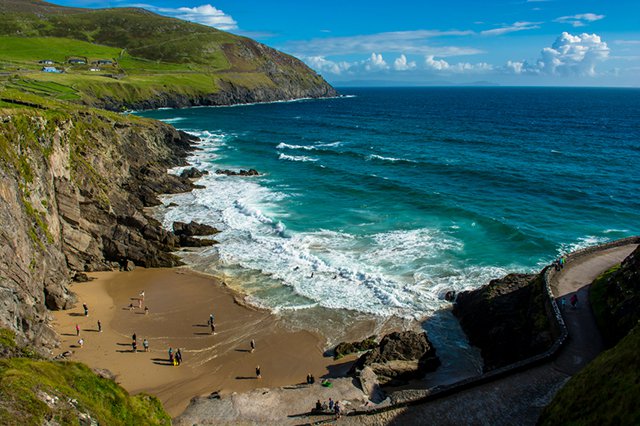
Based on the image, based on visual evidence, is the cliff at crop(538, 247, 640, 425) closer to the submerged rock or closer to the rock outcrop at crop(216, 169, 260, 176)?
the rock outcrop at crop(216, 169, 260, 176)

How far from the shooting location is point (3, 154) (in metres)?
31.9

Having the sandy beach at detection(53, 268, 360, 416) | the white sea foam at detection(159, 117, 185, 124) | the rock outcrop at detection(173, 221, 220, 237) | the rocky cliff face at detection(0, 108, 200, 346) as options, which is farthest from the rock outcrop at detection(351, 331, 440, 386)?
the white sea foam at detection(159, 117, 185, 124)

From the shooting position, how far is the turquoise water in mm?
39312

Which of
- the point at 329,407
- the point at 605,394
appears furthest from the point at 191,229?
the point at 605,394

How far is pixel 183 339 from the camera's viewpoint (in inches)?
1249

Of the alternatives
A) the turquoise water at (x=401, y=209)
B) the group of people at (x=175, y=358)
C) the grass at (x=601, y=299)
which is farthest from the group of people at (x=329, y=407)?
the grass at (x=601, y=299)

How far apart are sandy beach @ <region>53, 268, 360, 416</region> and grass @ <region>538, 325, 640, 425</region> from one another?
13299mm

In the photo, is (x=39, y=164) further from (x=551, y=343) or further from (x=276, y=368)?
(x=551, y=343)

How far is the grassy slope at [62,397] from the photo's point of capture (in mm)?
12869

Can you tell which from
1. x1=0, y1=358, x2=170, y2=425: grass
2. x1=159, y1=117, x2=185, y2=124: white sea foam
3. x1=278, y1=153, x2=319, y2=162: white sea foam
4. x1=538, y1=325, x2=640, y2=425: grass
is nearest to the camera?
x1=0, y1=358, x2=170, y2=425: grass

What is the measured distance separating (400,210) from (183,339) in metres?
32.8

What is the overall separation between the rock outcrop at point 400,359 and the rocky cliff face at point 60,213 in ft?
64.6

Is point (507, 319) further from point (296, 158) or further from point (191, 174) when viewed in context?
point (296, 158)

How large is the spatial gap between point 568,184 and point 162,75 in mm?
148327
